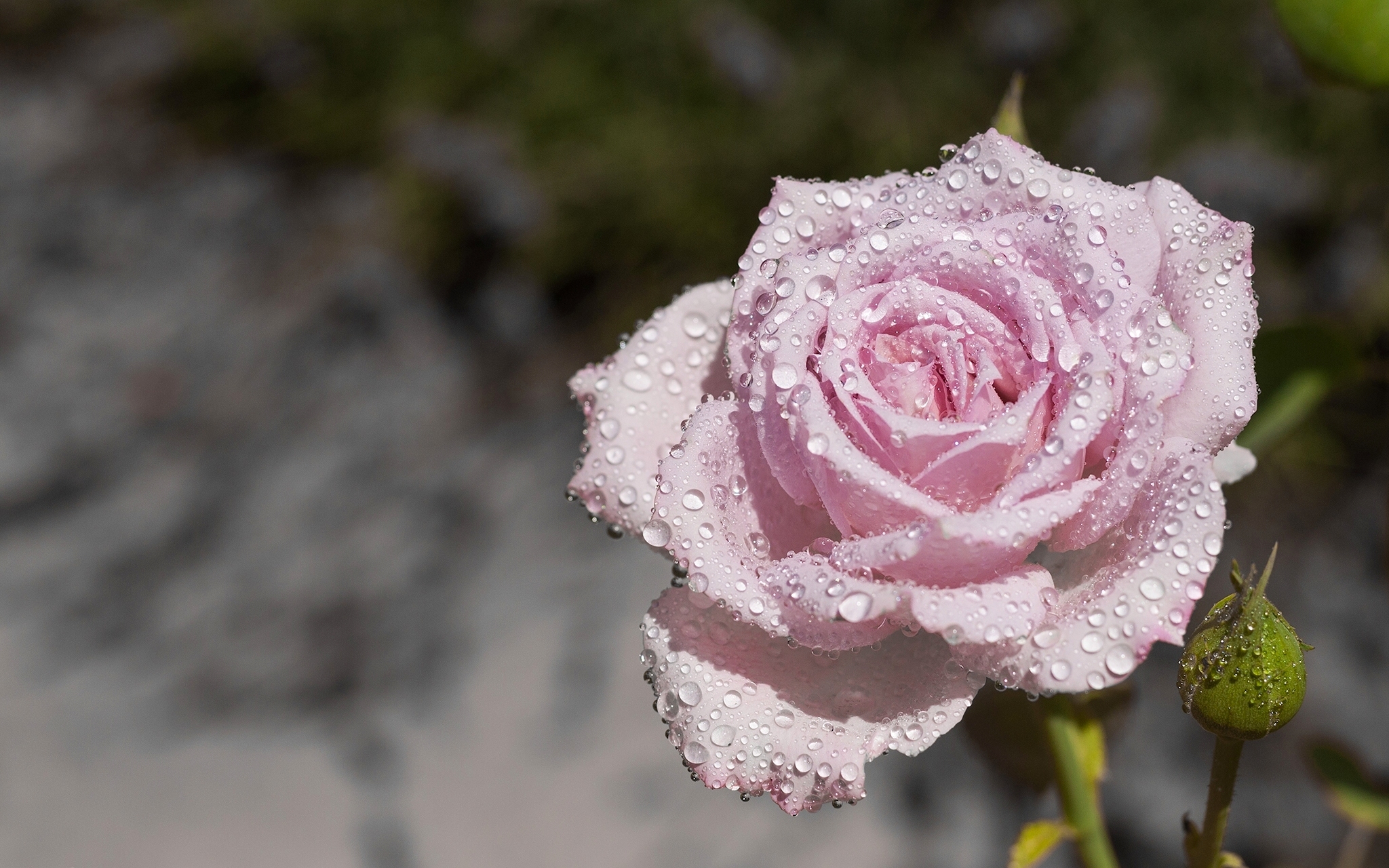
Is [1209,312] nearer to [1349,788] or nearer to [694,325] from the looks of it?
[694,325]

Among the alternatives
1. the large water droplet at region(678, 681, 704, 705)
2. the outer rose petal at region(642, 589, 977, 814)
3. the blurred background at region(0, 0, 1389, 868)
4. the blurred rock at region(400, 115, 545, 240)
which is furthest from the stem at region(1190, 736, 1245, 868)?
the blurred rock at region(400, 115, 545, 240)

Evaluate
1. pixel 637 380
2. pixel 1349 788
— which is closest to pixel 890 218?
pixel 637 380

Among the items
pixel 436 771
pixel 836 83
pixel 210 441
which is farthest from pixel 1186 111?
pixel 210 441

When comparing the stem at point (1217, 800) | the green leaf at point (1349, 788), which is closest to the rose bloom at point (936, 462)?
the stem at point (1217, 800)

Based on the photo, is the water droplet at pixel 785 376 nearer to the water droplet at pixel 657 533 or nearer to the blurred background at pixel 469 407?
the water droplet at pixel 657 533

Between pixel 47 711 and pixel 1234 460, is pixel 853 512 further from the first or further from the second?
pixel 47 711

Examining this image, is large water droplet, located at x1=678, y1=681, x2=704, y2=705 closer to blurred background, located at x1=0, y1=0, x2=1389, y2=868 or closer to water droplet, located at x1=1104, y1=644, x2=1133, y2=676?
water droplet, located at x1=1104, y1=644, x2=1133, y2=676
